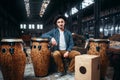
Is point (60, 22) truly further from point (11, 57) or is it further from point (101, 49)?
point (11, 57)

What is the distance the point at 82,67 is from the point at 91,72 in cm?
23

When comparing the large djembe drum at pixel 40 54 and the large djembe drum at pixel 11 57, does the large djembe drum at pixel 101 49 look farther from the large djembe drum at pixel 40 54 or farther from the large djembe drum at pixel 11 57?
the large djembe drum at pixel 11 57

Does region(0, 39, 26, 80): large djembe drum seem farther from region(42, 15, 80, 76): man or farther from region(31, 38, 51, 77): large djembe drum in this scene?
region(42, 15, 80, 76): man

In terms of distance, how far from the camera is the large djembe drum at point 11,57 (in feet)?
13.8

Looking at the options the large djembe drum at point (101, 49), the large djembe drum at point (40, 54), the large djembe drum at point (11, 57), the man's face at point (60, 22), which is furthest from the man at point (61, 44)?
the large djembe drum at point (11, 57)

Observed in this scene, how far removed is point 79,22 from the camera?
19.2 meters

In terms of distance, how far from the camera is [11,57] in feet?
13.9

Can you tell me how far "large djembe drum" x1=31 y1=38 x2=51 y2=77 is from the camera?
5.15m

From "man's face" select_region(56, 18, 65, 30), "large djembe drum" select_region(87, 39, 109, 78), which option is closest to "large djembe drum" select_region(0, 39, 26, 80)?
"man's face" select_region(56, 18, 65, 30)

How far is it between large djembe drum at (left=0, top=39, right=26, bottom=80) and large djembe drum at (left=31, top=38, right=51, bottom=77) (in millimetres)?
829

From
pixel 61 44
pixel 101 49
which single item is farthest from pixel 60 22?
pixel 101 49

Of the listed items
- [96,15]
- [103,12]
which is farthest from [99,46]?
[103,12]

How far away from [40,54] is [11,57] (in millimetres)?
1121

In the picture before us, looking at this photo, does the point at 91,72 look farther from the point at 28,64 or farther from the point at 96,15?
the point at 96,15
